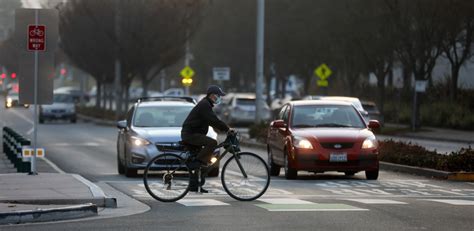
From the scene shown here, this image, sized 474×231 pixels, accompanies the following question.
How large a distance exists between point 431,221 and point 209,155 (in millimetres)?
4284

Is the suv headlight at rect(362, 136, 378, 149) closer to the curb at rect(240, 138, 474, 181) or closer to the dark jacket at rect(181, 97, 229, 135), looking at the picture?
the curb at rect(240, 138, 474, 181)

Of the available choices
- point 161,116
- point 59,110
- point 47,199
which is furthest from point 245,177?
point 59,110

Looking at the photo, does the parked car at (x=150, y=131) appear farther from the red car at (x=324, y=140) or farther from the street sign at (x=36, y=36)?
the street sign at (x=36, y=36)

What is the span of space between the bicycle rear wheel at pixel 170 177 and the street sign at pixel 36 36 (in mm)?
4511

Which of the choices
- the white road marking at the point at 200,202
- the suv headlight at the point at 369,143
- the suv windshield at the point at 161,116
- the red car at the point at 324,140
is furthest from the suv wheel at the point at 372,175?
the white road marking at the point at 200,202

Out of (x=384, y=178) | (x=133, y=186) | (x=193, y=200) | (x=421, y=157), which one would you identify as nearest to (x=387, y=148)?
(x=421, y=157)

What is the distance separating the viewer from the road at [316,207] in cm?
1398

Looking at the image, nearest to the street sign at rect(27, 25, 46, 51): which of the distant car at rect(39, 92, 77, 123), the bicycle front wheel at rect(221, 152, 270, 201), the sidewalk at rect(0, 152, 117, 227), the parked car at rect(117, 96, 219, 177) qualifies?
the sidewalk at rect(0, 152, 117, 227)

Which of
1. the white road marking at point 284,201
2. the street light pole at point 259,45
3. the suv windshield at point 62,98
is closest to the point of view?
the white road marking at point 284,201

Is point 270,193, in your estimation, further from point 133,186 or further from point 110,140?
point 110,140

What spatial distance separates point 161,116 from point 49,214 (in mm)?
10461

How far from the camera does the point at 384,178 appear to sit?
24109mm

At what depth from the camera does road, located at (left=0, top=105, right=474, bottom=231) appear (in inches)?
550

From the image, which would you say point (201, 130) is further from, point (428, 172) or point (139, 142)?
point (428, 172)
